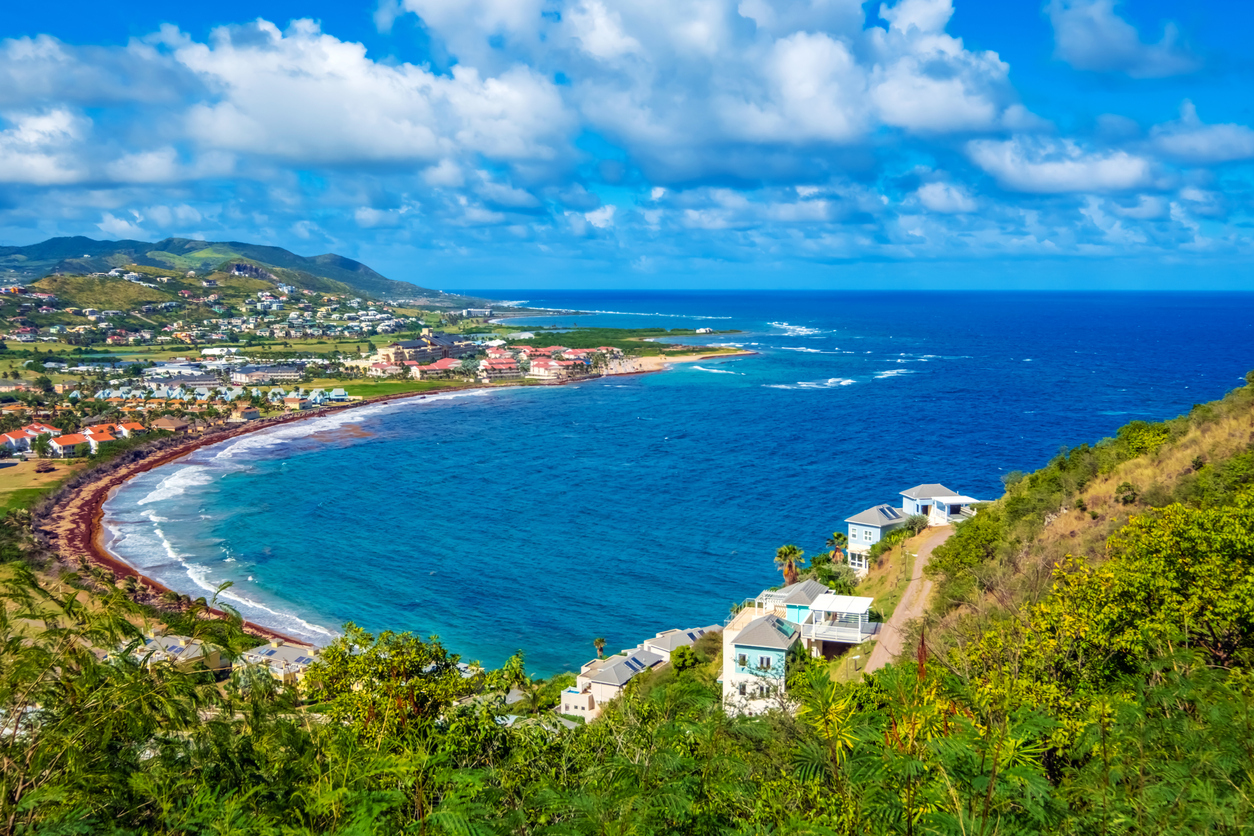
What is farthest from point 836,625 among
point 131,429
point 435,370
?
point 435,370

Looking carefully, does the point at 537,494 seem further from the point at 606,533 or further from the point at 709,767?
the point at 709,767

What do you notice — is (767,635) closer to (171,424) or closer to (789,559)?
(789,559)

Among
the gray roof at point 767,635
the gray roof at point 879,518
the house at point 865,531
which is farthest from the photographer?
the gray roof at point 879,518

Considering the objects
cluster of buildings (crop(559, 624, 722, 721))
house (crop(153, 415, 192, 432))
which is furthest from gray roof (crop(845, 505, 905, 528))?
house (crop(153, 415, 192, 432))

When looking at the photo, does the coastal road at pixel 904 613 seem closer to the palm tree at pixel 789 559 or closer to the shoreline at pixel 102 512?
the palm tree at pixel 789 559

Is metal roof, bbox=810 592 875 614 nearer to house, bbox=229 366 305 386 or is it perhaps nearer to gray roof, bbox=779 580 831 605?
gray roof, bbox=779 580 831 605

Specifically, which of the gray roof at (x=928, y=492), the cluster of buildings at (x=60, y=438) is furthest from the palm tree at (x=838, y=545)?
the cluster of buildings at (x=60, y=438)
